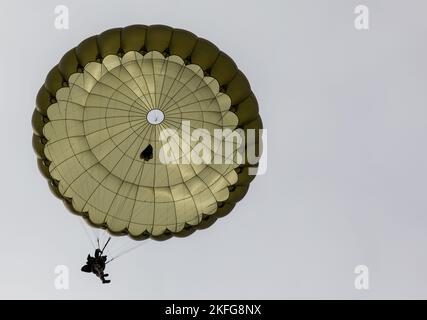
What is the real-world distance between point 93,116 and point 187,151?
112 inches

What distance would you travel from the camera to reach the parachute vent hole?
22266mm

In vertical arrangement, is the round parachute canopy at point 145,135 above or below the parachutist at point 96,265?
above

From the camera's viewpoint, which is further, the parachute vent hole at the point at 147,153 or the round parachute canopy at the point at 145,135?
the parachute vent hole at the point at 147,153

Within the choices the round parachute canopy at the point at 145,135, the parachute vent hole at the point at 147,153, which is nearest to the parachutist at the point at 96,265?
the round parachute canopy at the point at 145,135

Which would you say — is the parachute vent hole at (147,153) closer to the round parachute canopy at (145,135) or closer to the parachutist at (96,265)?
the round parachute canopy at (145,135)

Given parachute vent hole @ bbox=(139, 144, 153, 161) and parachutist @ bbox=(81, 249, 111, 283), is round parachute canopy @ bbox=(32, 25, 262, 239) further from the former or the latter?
parachutist @ bbox=(81, 249, 111, 283)

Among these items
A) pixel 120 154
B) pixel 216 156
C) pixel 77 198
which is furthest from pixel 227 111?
pixel 77 198

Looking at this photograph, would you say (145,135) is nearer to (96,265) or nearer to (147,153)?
(147,153)

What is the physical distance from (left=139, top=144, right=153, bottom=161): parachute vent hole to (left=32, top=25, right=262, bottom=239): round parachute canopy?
→ 32 millimetres

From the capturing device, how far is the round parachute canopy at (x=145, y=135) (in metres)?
21.8

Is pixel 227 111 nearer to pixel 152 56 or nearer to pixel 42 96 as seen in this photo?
pixel 152 56

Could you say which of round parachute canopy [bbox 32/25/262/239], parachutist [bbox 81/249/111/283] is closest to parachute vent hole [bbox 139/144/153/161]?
round parachute canopy [bbox 32/25/262/239]

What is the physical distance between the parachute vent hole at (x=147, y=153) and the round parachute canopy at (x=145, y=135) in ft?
0.10

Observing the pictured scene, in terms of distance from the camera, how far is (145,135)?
22938 millimetres
